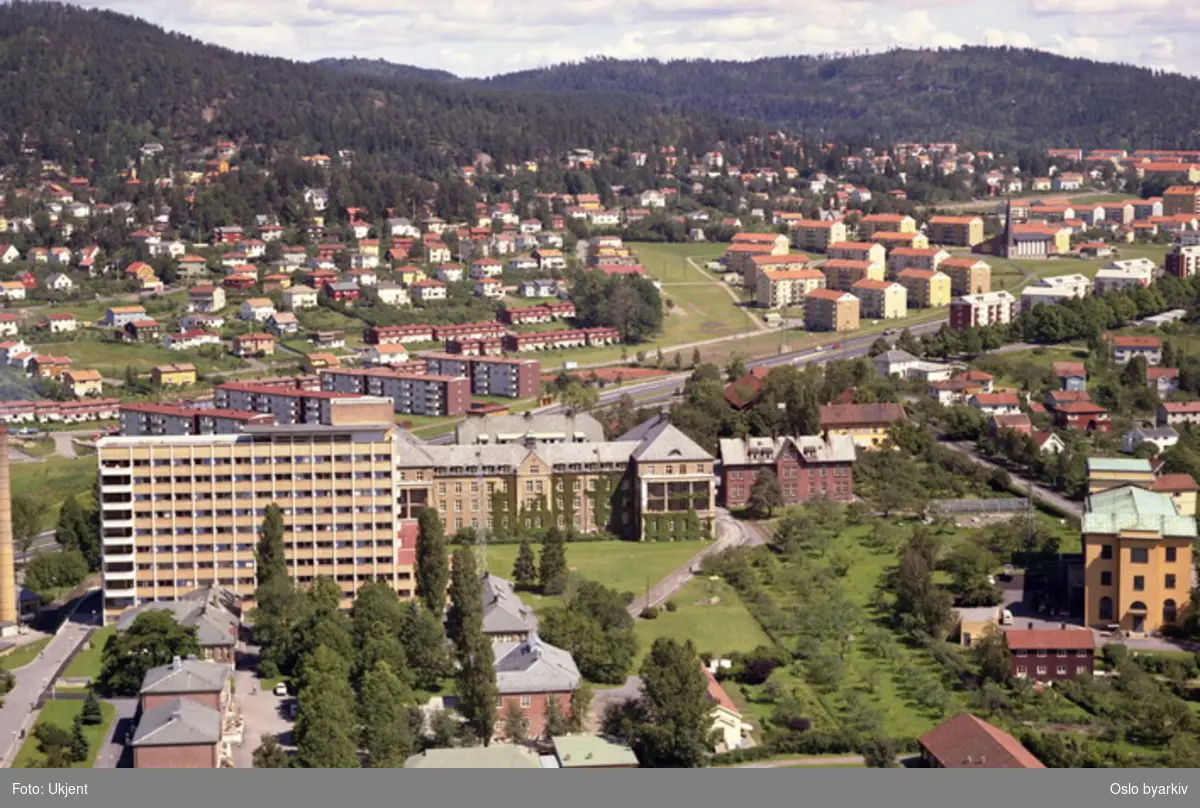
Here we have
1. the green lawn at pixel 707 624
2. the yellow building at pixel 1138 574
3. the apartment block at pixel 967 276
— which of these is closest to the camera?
the green lawn at pixel 707 624

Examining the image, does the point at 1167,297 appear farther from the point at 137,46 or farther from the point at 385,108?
the point at 137,46

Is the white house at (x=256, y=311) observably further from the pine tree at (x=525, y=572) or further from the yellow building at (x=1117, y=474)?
the yellow building at (x=1117, y=474)

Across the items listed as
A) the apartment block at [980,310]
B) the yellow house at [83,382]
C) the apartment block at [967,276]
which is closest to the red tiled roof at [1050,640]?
the yellow house at [83,382]

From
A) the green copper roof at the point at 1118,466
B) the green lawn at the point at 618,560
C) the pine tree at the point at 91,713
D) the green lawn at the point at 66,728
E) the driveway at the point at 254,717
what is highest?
the green copper roof at the point at 1118,466

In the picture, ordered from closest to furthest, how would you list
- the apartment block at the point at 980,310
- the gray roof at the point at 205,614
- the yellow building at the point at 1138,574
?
the gray roof at the point at 205,614 → the yellow building at the point at 1138,574 → the apartment block at the point at 980,310

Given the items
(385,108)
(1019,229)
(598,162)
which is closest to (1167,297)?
(1019,229)

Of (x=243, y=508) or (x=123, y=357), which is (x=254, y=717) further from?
(x=123, y=357)
